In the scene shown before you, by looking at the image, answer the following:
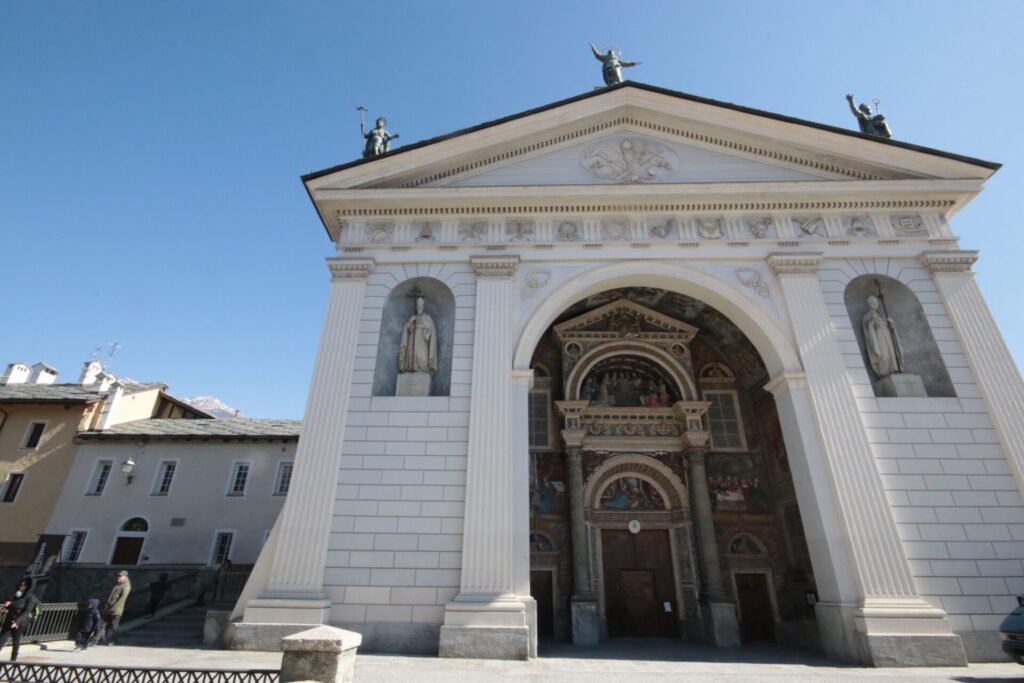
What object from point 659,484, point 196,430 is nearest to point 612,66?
point 659,484

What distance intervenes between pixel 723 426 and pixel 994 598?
264 inches

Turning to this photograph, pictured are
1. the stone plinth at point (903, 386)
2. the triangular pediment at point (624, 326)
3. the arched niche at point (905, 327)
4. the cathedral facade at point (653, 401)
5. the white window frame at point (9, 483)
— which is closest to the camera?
the cathedral facade at point (653, 401)

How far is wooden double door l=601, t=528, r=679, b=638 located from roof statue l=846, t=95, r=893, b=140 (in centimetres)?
1149

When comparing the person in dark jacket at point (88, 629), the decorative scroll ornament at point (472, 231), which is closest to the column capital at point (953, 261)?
the decorative scroll ornament at point (472, 231)

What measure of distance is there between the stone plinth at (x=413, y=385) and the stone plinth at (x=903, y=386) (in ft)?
30.3

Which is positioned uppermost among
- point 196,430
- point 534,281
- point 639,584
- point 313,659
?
point 534,281

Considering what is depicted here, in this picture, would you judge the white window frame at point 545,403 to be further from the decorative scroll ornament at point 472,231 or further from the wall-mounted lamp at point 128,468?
the wall-mounted lamp at point 128,468

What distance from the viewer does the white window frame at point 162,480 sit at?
2050 centimetres

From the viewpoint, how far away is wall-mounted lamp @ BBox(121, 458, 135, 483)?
1999cm

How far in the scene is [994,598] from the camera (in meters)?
8.84

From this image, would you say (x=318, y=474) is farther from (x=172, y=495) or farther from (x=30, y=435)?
(x=30, y=435)

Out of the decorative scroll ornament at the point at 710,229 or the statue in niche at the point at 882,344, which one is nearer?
the statue in niche at the point at 882,344

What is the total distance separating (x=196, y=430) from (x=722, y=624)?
20.6 metres

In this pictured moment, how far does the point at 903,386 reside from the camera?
10.6 metres
